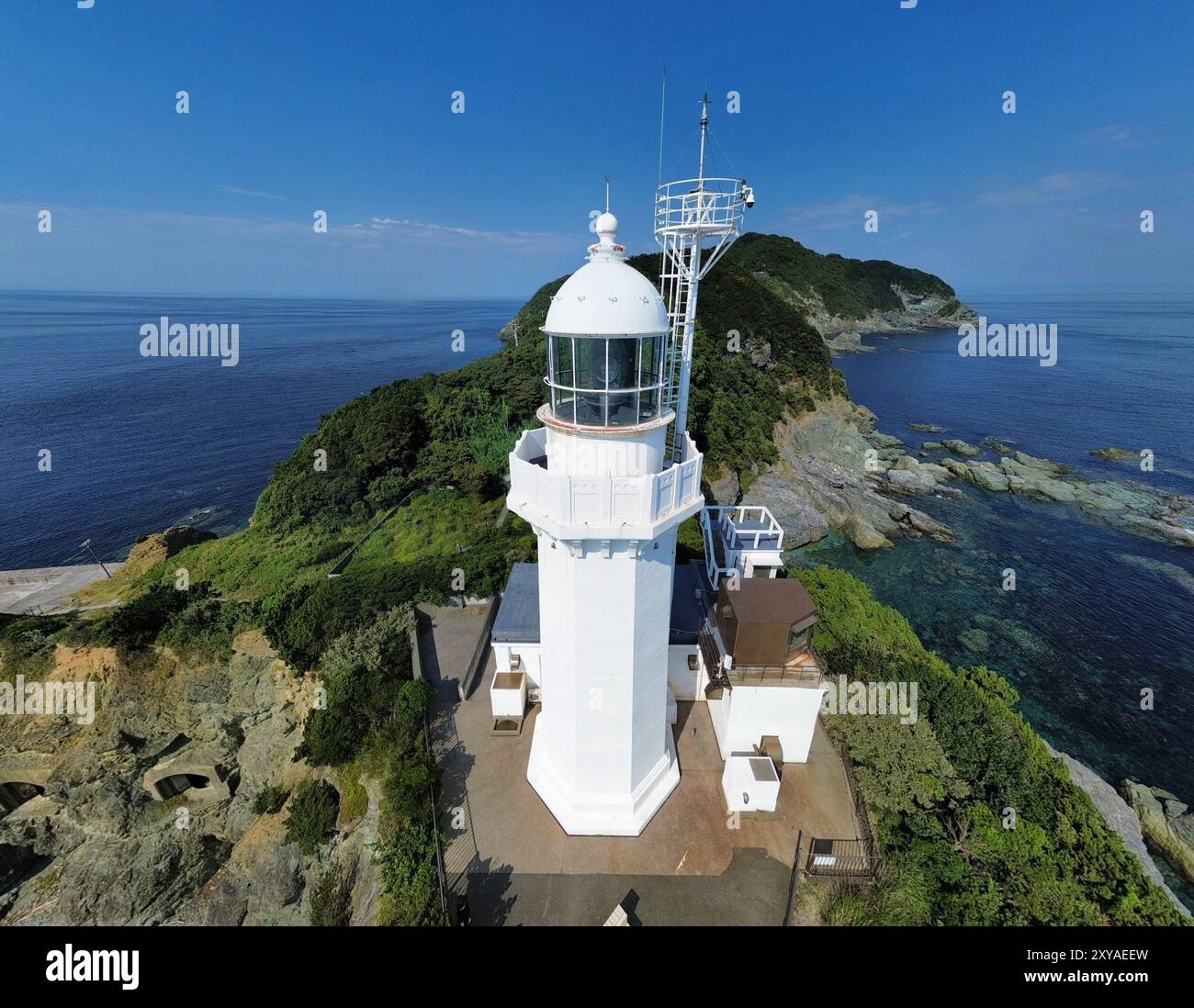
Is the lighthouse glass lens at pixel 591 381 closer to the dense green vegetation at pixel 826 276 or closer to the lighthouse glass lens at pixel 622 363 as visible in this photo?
the lighthouse glass lens at pixel 622 363

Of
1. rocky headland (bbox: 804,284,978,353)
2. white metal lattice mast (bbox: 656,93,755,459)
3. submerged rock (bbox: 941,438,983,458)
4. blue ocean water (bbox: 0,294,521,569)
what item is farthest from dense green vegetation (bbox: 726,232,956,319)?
white metal lattice mast (bbox: 656,93,755,459)

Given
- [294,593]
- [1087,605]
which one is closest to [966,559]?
[1087,605]

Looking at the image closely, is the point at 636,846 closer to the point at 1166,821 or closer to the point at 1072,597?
the point at 1166,821

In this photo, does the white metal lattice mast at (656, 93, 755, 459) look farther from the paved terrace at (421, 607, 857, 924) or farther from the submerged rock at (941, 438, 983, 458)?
the submerged rock at (941, 438, 983, 458)

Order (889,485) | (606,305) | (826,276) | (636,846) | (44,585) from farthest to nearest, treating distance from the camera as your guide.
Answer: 1. (826,276)
2. (889,485)
3. (44,585)
4. (636,846)
5. (606,305)

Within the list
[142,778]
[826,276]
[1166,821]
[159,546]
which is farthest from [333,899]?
[826,276]

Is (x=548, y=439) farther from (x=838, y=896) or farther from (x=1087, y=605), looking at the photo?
(x=1087, y=605)

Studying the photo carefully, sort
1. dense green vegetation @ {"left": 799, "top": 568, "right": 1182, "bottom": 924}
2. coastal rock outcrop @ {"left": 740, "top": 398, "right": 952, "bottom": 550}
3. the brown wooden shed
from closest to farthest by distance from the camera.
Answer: dense green vegetation @ {"left": 799, "top": 568, "right": 1182, "bottom": 924}
the brown wooden shed
coastal rock outcrop @ {"left": 740, "top": 398, "right": 952, "bottom": 550}
